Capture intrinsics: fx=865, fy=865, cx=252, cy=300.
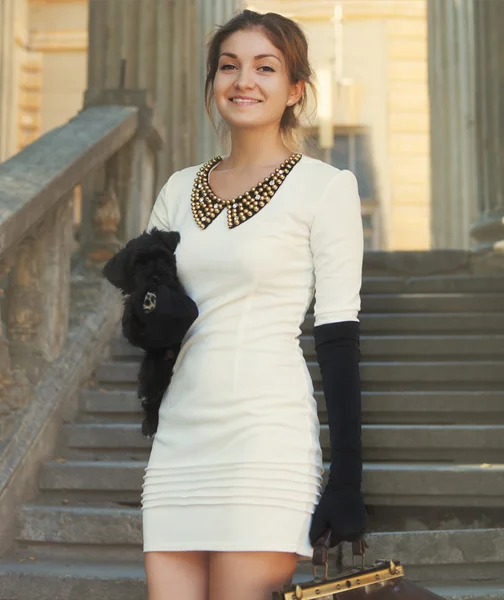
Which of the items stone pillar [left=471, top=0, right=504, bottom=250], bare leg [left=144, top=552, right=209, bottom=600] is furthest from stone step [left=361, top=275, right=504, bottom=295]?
bare leg [left=144, top=552, right=209, bottom=600]

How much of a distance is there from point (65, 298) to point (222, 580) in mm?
2542

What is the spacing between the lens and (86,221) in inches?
215

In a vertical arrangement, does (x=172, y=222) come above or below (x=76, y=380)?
above

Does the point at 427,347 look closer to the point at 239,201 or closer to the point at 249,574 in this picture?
the point at 239,201

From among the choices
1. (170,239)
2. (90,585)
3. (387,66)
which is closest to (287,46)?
(170,239)

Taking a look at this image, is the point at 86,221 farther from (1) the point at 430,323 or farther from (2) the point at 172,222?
(2) the point at 172,222

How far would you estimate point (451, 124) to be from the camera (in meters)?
10.6

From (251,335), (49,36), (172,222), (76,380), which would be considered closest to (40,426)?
(76,380)

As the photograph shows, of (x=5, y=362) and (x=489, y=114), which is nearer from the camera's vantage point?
(x=5, y=362)

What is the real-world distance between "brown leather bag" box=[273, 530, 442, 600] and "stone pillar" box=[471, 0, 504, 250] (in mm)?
5296

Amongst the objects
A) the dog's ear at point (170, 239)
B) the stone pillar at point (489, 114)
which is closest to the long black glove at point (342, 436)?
the dog's ear at point (170, 239)

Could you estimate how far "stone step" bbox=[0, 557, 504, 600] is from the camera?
2.87m

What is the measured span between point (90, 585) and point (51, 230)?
158cm

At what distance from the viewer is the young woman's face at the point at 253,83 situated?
1.78m
